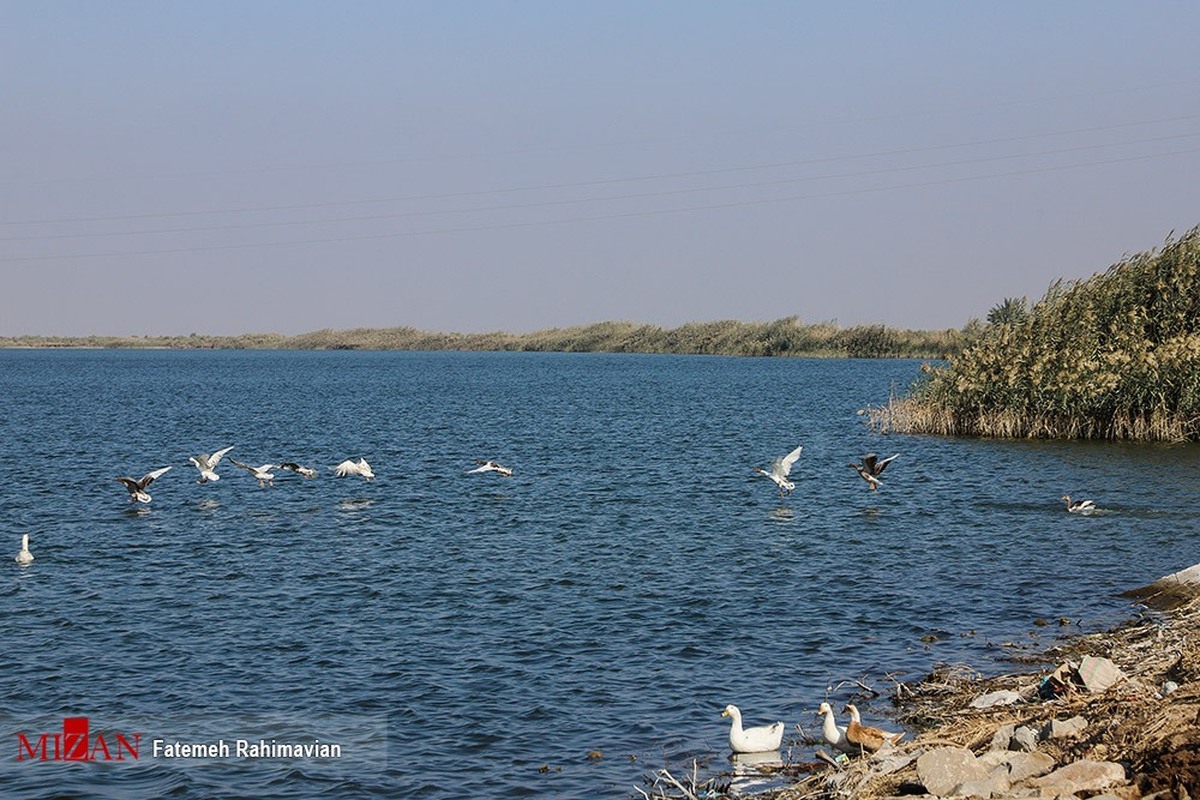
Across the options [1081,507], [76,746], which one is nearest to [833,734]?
[76,746]

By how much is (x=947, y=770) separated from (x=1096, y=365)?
1243 inches

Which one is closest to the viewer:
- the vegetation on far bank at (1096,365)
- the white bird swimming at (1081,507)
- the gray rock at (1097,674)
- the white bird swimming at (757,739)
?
the gray rock at (1097,674)

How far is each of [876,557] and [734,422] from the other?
35.5 m

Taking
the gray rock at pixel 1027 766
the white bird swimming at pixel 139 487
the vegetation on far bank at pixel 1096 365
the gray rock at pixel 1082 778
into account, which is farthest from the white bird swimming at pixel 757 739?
the vegetation on far bank at pixel 1096 365

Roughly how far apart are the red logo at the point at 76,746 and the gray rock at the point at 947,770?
807cm

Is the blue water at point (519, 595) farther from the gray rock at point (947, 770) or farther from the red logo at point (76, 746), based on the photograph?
the gray rock at point (947, 770)

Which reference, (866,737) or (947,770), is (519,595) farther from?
(947,770)

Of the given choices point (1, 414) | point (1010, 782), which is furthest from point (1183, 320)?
point (1, 414)

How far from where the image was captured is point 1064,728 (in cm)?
945

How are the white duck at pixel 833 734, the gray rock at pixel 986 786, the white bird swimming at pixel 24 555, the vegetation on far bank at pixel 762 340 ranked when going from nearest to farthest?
the gray rock at pixel 986 786
the white duck at pixel 833 734
the white bird swimming at pixel 24 555
the vegetation on far bank at pixel 762 340

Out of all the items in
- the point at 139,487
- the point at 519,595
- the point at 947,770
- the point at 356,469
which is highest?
the point at 139,487

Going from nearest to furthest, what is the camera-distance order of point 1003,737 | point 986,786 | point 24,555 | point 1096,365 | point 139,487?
point 986,786 → point 1003,737 → point 24,555 → point 139,487 → point 1096,365

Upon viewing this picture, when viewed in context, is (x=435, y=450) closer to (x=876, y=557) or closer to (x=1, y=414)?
(x=876, y=557)

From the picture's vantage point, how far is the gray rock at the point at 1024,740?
9.20 metres
